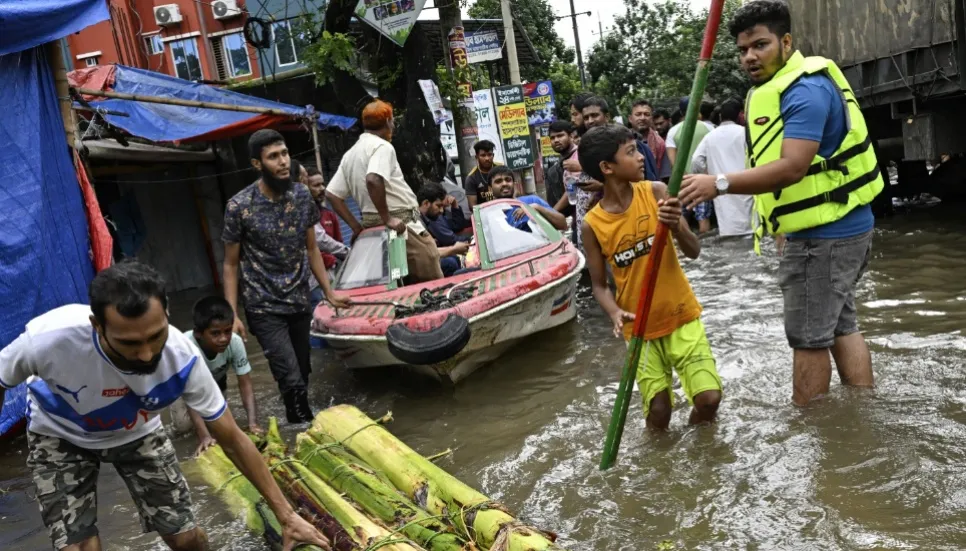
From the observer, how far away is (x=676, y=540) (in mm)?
3584

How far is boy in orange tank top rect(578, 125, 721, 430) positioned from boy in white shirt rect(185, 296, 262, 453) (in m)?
2.34

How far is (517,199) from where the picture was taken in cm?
847

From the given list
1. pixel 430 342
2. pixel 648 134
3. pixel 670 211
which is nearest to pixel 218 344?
pixel 430 342

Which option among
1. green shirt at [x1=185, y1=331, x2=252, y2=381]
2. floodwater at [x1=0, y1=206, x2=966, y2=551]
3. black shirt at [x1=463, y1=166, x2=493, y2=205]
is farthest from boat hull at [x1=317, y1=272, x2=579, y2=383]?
black shirt at [x1=463, y1=166, x2=493, y2=205]

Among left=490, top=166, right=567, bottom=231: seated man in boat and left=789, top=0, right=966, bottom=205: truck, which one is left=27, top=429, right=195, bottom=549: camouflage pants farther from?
left=789, top=0, right=966, bottom=205: truck

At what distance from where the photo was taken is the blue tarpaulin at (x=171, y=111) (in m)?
11.0

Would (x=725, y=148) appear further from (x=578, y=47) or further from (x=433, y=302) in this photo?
(x=578, y=47)

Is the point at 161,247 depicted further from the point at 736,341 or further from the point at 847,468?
the point at 847,468

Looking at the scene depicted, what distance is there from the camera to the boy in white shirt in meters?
5.14

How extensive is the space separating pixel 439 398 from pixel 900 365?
132 inches

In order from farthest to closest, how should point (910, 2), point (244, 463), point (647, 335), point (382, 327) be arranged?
point (910, 2) < point (382, 327) < point (647, 335) < point (244, 463)

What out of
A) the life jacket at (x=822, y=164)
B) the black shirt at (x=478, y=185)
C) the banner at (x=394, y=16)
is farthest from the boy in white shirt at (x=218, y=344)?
the banner at (x=394, y=16)

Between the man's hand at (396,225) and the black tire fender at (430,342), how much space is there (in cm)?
141

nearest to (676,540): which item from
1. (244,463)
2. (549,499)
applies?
(549,499)
